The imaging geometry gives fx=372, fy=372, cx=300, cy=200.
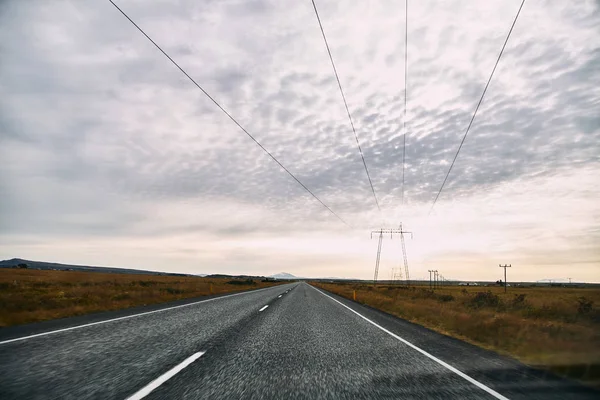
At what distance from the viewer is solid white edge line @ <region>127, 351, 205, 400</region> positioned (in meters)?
4.05

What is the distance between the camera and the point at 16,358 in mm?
5883

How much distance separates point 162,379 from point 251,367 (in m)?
1.41

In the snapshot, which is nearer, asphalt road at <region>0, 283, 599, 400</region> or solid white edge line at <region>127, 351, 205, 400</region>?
solid white edge line at <region>127, 351, 205, 400</region>

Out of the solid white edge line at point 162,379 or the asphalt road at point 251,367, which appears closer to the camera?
the solid white edge line at point 162,379

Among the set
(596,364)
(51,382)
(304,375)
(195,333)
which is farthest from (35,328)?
(596,364)

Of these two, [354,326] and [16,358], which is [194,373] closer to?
[16,358]

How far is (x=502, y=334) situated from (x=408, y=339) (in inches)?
150

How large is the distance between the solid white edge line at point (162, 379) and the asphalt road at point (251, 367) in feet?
0.04

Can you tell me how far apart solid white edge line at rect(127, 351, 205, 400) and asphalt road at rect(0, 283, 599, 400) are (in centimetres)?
1

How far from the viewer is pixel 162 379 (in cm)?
473

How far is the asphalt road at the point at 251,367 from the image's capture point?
4414mm

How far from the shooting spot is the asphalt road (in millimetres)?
4414

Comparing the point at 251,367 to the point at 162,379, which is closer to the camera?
the point at 162,379

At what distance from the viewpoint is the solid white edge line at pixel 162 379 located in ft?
13.3
